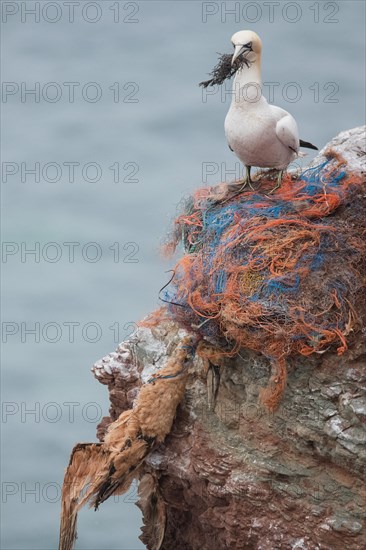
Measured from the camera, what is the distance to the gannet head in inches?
259

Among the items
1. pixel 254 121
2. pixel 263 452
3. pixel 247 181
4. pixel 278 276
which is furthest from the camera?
pixel 247 181

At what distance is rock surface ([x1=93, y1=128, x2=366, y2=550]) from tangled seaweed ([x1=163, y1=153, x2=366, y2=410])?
4.4 inches

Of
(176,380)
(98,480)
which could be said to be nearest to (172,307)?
(176,380)

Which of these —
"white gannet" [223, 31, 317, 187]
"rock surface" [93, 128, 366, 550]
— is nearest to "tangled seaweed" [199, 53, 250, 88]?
"white gannet" [223, 31, 317, 187]

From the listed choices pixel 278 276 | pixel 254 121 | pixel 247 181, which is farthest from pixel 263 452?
pixel 254 121

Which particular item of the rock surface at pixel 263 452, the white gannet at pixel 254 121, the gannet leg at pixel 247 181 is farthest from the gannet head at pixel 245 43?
the rock surface at pixel 263 452

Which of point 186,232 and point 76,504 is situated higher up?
point 186,232

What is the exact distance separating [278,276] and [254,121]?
0.82 m

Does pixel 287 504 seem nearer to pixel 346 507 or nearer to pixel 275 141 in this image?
pixel 346 507

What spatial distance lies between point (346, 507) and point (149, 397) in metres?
1.08

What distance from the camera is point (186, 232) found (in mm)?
6992

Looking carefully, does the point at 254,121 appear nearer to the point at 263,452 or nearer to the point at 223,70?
the point at 223,70

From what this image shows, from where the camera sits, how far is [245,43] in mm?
6566

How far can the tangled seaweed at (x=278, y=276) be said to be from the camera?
620cm
